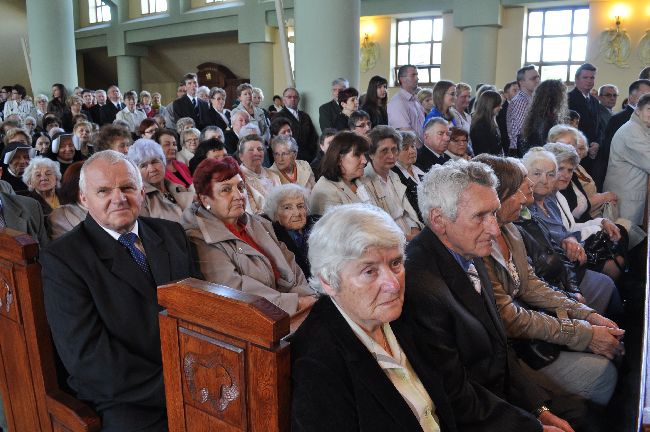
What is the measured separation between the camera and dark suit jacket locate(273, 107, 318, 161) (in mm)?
5836

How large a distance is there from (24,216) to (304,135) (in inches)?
143

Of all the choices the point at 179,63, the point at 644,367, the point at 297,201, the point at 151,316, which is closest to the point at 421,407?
the point at 644,367

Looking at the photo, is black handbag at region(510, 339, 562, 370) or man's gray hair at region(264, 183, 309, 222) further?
man's gray hair at region(264, 183, 309, 222)

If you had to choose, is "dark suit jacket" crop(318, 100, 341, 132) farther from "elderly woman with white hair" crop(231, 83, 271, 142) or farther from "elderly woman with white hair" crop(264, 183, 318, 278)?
"elderly woman with white hair" crop(264, 183, 318, 278)

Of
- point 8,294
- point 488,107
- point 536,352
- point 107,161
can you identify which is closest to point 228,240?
point 107,161

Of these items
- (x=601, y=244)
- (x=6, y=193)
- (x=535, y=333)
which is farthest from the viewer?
(x=601, y=244)

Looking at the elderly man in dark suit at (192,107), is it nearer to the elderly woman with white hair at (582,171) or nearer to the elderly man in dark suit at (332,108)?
the elderly man in dark suit at (332,108)

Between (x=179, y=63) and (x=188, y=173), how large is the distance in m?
13.2

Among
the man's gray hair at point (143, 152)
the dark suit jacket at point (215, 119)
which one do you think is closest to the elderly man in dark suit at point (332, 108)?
the dark suit jacket at point (215, 119)

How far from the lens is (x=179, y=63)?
52.5 ft

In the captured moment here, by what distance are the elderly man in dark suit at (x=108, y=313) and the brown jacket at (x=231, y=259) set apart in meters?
0.39

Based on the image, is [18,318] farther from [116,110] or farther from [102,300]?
[116,110]

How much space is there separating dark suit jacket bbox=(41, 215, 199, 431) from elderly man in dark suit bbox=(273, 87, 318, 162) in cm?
418

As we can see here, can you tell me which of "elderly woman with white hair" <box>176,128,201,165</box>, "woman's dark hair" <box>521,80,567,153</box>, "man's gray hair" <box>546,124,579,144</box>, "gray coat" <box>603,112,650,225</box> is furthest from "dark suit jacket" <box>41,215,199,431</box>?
"gray coat" <box>603,112,650,225</box>
